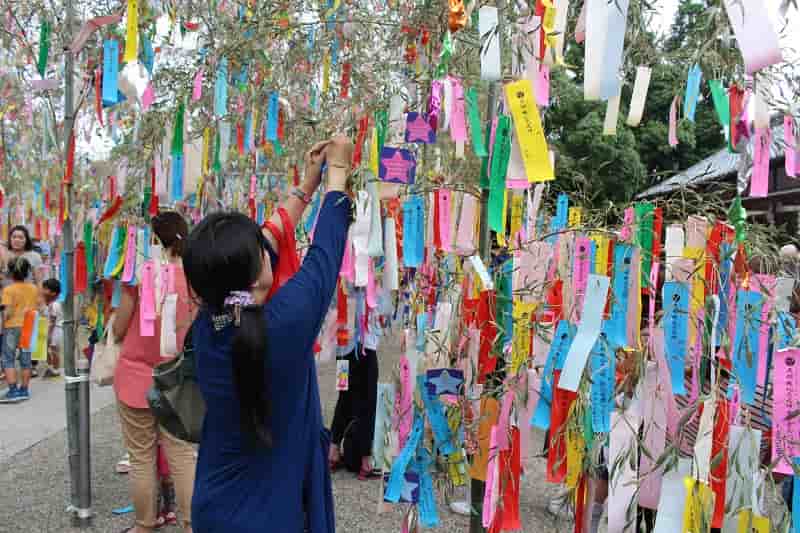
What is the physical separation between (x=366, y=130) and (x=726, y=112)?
93 centimetres

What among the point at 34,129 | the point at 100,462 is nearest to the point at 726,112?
the point at 100,462

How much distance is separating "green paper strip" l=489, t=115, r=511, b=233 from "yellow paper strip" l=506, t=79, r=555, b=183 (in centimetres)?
14

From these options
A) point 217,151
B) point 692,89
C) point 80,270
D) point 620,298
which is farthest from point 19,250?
point 692,89

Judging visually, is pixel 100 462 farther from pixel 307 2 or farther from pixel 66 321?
pixel 307 2

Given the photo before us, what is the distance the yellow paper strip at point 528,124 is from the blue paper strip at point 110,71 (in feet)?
6.29

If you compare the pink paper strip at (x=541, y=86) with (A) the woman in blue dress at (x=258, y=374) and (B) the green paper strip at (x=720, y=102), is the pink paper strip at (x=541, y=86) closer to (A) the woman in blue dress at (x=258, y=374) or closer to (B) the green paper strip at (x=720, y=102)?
(B) the green paper strip at (x=720, y=102)

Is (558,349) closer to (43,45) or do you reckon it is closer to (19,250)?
(43,45)

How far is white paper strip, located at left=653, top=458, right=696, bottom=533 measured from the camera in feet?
4.14

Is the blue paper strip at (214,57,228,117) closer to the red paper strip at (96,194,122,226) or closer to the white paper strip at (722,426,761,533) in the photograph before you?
the red paper strip at (96,194,122,226)

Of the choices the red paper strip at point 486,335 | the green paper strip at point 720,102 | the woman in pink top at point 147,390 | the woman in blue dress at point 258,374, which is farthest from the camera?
the woman in pink top at point 147,390

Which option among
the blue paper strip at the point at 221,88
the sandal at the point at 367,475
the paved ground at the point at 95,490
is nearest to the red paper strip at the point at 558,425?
the paved ground at the point at 95,490

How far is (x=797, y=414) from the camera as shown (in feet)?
4.07

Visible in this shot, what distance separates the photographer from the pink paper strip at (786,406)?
4.17ft

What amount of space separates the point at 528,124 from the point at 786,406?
2.47 ft
